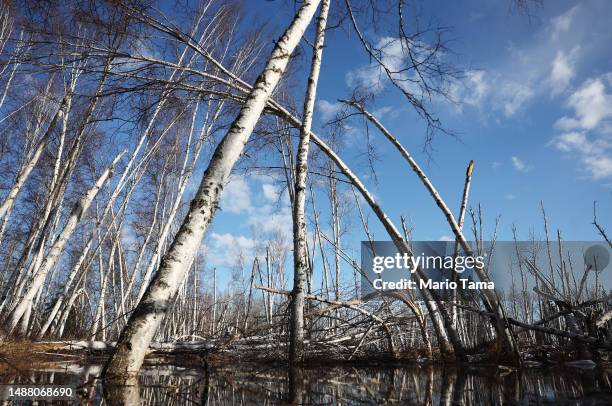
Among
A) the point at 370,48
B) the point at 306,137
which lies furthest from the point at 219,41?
the point at 306,137

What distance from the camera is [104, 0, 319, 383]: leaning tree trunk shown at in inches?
86.4

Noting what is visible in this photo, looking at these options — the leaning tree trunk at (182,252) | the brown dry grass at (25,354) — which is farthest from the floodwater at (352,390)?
the brown dry grass at (25,354)

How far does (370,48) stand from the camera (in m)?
5.33

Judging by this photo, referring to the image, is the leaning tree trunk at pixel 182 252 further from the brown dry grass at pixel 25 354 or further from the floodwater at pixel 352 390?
the brown dry grass at pixel 25 354

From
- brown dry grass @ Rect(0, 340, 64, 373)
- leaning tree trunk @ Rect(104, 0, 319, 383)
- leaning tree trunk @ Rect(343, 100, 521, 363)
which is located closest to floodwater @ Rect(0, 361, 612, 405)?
leaning tree trunk @ Rect(104, 0, 319, 383)

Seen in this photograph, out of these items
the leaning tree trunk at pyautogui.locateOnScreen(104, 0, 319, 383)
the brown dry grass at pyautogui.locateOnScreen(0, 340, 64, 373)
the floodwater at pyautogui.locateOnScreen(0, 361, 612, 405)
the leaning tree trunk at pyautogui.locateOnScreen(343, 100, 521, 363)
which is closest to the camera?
the floodwater at pyautogui.locateOnScreen(0, 361, 612, 405)

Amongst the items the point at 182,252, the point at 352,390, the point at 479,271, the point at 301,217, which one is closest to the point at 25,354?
the point at 182,252

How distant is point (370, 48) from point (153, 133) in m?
6.39

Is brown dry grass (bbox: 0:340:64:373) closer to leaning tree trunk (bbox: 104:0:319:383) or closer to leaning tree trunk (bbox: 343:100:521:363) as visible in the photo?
leaning tree trunk (bbox: 104:0:319:383)

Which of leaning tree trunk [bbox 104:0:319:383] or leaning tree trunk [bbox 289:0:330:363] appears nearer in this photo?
leaning tree trunk [bbox 104:0:319:383]

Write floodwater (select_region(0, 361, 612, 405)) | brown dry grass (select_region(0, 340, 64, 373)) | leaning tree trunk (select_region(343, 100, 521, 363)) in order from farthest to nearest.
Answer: brown dry grass (select_region(0, 340, 64, 373)) → leaning tree trunk (select_region(343, 100, 521, 363)) → floodwater (select_region(0, 361, 612, 405))

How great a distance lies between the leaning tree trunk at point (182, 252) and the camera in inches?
86.4

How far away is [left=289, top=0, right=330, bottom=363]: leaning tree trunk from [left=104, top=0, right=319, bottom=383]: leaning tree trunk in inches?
34.3

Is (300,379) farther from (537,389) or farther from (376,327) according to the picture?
(376,327)
